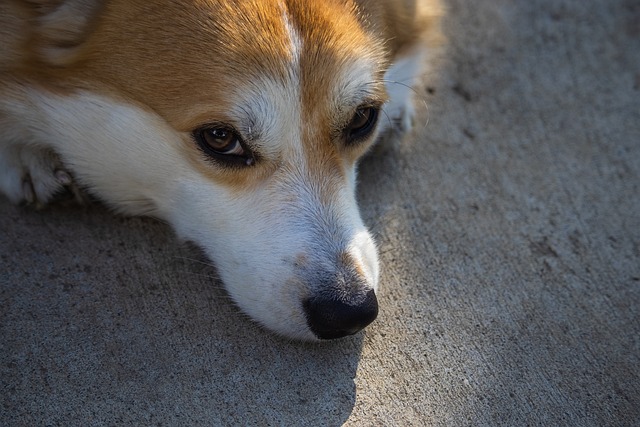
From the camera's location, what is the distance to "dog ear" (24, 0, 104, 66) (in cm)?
228

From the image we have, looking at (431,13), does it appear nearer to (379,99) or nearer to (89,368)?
(379,99)

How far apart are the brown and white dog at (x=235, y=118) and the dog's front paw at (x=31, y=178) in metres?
0.02

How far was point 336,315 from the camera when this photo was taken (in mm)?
2045

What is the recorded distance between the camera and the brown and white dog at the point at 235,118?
2105 millimetres

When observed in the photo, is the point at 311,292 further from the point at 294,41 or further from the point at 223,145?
the point at 294,41

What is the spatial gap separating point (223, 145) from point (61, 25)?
0.66 m

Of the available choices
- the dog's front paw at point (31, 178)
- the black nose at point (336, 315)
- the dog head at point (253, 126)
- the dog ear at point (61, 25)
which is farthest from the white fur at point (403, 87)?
the dog's front paw at point (31, 178)

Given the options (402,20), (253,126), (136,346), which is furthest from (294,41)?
(136,346)

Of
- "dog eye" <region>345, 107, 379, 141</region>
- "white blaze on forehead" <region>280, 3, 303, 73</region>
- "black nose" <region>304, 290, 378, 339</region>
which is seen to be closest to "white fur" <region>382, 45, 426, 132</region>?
"dog eye" <region>345, 107, 379, 141</region>

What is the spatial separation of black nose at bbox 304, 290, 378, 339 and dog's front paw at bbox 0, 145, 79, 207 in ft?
3.35

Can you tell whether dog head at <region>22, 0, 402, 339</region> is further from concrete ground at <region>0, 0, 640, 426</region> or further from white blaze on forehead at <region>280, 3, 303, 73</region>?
concrete ground at <region>0, 0, 640, 426</region>

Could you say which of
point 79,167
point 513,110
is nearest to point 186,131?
point 79,167

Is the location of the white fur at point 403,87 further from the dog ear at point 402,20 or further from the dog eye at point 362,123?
the dog eye at point 362,123

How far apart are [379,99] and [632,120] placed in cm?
141
